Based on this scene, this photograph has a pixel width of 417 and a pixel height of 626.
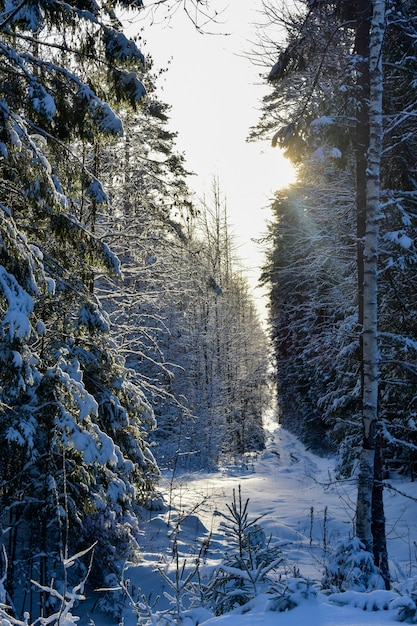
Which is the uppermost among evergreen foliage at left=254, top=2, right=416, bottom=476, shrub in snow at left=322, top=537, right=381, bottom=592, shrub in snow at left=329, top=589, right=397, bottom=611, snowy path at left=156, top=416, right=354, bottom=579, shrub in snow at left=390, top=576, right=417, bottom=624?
evergreen foliage at left=254, top=2, right=416, bottom=476

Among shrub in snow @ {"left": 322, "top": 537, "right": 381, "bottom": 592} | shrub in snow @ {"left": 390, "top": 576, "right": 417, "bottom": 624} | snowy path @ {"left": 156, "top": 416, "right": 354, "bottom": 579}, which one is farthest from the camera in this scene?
snowy path @ {"left": 156, "top": 416, "right": 354, "bottom": 579}

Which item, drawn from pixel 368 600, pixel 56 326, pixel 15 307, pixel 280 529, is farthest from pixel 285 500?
pixel 368 600

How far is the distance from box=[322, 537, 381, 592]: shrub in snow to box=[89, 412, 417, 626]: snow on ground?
333 millimetres

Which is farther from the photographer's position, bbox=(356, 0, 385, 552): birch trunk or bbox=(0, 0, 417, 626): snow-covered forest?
bbox=(356, 0, 385, 552): birch trunk

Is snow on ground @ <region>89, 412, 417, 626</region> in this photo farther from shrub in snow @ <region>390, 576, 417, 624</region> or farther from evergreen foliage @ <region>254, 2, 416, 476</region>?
evergreen foliage @ <region>254, 2, 416, 476</region>

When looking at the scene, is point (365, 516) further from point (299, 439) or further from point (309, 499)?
point (299, 439)

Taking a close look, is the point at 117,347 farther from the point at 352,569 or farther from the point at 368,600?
the point at 368,600

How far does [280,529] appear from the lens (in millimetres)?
9320

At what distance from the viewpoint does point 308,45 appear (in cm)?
815

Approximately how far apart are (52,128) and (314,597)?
5.68 meters

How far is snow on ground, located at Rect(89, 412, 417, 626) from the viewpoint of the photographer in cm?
272

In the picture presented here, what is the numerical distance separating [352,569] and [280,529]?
4.54 m

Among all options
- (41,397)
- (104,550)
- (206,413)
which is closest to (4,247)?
(41,397)

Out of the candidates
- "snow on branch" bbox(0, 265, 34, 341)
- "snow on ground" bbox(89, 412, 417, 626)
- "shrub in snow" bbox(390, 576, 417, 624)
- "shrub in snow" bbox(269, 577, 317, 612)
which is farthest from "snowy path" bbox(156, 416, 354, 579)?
"snow on branch" bbox(0, 265, 34, 341)
